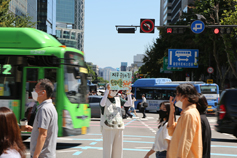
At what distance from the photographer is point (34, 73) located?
11.6 meters

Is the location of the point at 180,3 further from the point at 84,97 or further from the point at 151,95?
the point at 84,97

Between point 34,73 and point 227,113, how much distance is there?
275 inches

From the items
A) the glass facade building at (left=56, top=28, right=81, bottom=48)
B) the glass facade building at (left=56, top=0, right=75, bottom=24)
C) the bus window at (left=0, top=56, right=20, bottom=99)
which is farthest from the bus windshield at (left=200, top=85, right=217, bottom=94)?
the glass facade building at (left=56, top=0, right=75, bottom=24)

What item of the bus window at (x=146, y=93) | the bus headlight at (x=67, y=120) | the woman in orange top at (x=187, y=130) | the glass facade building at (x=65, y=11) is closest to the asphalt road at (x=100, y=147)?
the bus headlight at (x=67, y=120)

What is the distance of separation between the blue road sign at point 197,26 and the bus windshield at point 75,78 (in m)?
8.66

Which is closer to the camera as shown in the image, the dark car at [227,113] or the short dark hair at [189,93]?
the short dark hair at [189,93]

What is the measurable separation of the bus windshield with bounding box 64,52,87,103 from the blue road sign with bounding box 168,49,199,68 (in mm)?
29435

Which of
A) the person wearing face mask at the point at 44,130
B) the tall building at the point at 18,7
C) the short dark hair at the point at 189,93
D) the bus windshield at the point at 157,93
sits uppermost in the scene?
the tall building at the point at 18,7

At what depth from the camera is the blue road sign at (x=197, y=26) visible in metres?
19.4

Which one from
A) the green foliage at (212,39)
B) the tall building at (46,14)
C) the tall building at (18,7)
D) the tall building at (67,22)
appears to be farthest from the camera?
the tall building at (67,22)

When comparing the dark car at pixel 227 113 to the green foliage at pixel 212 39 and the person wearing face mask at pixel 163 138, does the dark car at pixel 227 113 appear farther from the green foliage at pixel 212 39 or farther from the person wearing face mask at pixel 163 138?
the person wearing face mask at pixel 163 138

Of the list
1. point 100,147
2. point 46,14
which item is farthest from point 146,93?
point 46,14

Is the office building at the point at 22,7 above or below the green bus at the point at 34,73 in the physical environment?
above

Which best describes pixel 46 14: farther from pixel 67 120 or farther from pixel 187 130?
pixel 187 130
